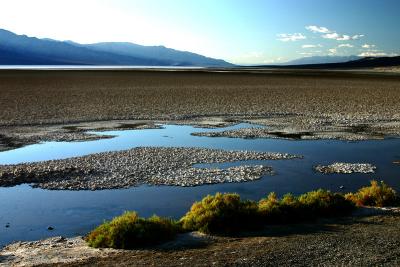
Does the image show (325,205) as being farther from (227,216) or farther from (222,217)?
(222,217)

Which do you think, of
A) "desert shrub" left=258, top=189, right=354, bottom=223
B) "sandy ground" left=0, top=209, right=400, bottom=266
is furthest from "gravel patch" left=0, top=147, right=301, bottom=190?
"sandy ground" left=0, top=209, right=400, bottom=266

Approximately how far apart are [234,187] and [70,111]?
25.6 m

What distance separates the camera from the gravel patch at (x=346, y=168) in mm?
19734

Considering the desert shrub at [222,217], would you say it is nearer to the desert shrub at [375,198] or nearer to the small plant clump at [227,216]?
the small plant clump at [227,216]

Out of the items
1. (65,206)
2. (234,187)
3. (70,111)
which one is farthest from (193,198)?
(70,111)

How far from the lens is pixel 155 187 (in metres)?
17.1

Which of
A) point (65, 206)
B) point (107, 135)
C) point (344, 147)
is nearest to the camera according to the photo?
point (65, 206)

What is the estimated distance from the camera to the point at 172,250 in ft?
34.0

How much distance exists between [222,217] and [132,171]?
26.2 feet

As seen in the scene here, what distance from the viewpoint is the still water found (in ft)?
44.6

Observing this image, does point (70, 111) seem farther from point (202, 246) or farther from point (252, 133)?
point (202, 246)

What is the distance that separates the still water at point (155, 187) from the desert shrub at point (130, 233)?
165 centimetres

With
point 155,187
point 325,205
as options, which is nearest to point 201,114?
point 155,187

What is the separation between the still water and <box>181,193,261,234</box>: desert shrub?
75.0 inches
